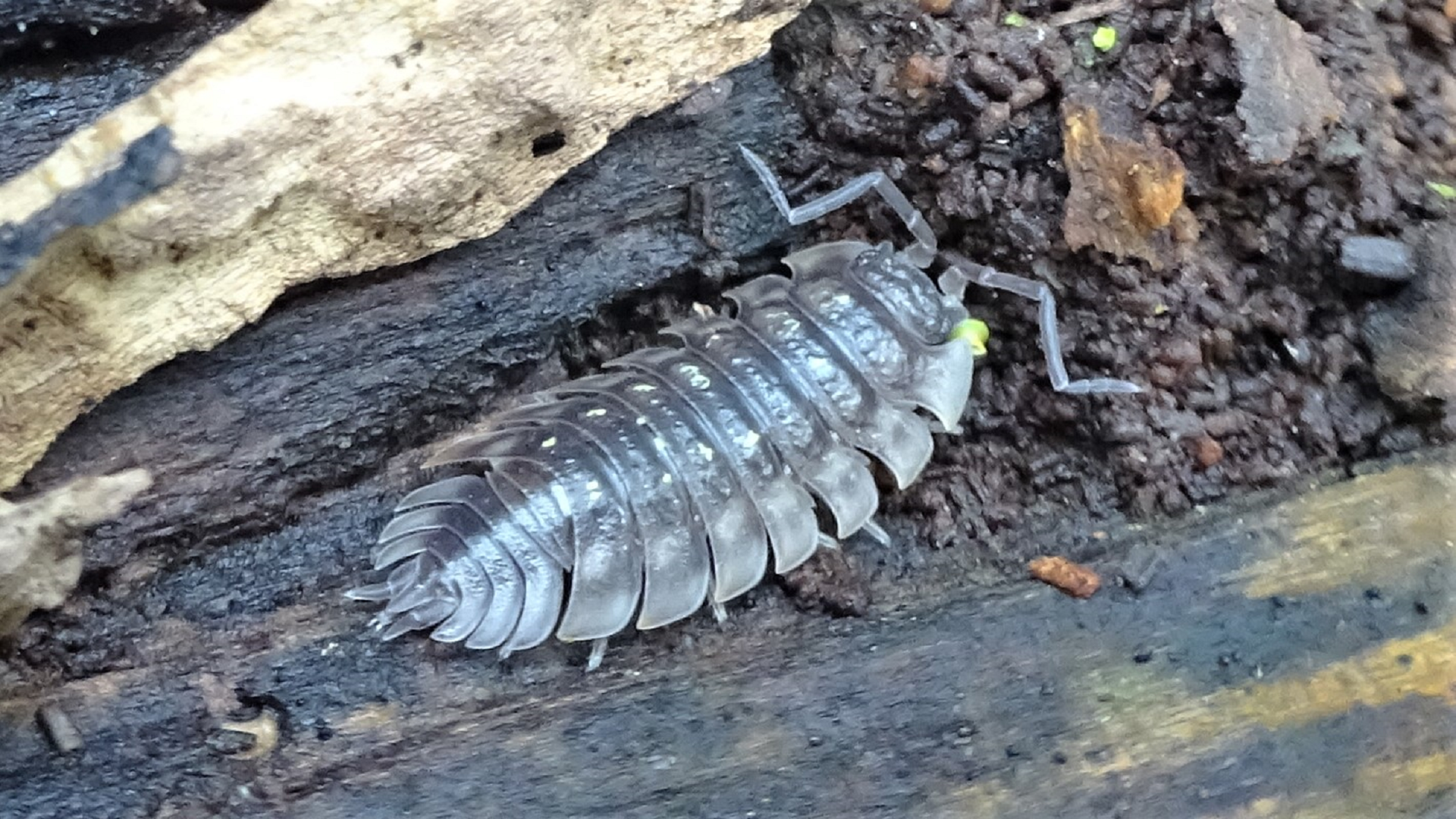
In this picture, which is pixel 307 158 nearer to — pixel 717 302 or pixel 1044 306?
pixel 717 302

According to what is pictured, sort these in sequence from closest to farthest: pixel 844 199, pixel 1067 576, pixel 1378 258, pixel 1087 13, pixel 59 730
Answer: pixel 59 730 → pixel 1067 576 → pixel 1378 258 → pixel 1087 13 → pixel 844 199

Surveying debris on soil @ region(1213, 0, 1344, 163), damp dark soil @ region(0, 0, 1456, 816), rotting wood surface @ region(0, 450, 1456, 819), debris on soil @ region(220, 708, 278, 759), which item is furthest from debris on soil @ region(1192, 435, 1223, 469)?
debris on soil @ region(220, 708, 278, 759)

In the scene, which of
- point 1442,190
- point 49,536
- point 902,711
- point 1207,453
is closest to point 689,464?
Result: point 902,711

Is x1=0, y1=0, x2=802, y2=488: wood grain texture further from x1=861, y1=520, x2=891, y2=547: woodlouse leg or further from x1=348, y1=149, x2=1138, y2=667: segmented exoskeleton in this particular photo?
x1=861, y1=520, x2=891, y2=547: woodlouse leg

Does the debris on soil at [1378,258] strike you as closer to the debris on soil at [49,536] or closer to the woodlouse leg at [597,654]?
the woodlouse leg at [597,654]

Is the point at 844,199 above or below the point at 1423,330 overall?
above
